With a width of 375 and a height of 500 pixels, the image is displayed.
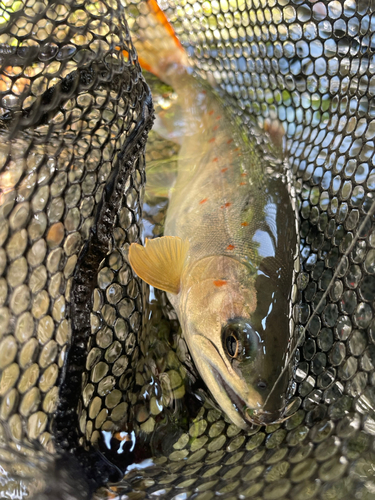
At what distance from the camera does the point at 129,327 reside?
160 centimetres

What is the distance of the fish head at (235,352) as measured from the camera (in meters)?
1.35

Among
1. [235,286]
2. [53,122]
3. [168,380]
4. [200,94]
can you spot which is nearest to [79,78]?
[53,122]

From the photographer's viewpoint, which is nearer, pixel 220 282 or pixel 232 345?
pixel 232 345

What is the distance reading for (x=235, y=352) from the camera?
140cm

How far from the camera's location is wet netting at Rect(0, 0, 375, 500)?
4.01ft

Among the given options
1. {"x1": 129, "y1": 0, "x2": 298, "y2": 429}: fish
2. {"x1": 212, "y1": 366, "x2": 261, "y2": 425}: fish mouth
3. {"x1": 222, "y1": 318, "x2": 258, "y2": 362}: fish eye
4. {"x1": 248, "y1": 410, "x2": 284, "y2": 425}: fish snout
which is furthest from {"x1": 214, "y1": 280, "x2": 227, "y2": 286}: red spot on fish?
{"x1": 248, "y1": 410, "x2": 284, "y2": 425}: fish snout

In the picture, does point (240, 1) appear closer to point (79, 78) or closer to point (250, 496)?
point (79, 78)

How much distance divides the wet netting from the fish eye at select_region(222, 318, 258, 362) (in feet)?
1.01

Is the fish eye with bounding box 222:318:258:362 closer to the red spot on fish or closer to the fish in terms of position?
the fish

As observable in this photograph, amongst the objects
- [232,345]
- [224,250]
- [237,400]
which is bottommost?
[237,400]

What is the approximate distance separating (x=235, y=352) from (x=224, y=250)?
0.46m

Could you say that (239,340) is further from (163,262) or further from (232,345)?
(163,262)

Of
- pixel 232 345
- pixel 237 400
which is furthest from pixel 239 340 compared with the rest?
pixel 237 400

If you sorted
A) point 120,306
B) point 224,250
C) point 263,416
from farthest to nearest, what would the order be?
point 224,250
point 120,306
point 263,416
